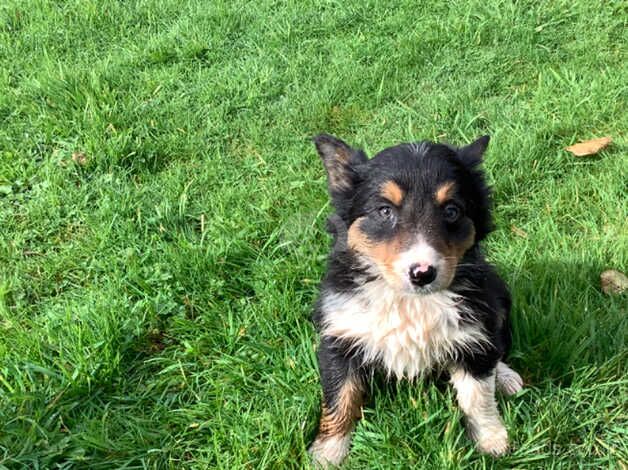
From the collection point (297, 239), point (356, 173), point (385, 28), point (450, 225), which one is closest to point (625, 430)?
point (450, 225)

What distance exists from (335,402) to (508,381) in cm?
84

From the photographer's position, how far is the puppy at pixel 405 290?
2355mm

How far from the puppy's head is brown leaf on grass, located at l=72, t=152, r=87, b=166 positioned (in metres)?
2.33

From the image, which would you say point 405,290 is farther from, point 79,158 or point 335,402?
point 79,158

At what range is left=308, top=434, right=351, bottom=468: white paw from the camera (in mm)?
2570

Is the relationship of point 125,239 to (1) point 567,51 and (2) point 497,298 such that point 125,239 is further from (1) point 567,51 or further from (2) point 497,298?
(1) point 567,51

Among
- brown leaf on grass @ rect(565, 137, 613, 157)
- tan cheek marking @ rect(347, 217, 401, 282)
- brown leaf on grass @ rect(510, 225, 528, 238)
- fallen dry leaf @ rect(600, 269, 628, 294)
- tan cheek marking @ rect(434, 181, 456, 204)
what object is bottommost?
brown leaf on grass @ rect(510, 225, 528, 238)

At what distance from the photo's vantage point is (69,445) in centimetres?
257

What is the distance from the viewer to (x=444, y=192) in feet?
7.73

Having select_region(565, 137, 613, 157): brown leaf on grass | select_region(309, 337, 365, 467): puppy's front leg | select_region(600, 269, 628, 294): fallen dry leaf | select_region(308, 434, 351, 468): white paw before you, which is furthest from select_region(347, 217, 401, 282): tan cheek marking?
select_region(565, 137, 613, 157): brown leaf on grass

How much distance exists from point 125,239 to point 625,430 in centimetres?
285

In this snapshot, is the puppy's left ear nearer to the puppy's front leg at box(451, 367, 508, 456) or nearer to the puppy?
the puppy

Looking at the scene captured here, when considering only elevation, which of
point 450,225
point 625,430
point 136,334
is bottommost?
point 625,430

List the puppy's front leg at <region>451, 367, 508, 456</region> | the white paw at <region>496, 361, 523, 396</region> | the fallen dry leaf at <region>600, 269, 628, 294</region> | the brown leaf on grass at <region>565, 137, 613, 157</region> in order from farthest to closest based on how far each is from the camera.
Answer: the brown leaf on grass at <region>565, 137, 613, 157</region> → the fallen dry leaf at <region>600, 269, 628, 294</region> → the white paw at <region>496, 361, 523, 396</region> → the puppy's front leg at <region>451, 367, 508, 456</region>
